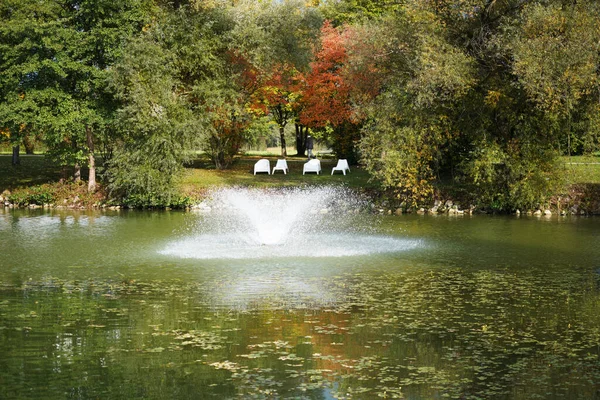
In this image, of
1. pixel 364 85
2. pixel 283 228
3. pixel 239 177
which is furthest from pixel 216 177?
pixel 283 228

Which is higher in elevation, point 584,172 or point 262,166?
point 262,166

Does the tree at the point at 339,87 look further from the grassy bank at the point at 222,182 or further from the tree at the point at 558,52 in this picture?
the tree at the point at 558,52

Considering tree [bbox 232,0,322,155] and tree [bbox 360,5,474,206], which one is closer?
tree [bbox 360,5,474,206]

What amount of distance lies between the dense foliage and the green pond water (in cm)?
755

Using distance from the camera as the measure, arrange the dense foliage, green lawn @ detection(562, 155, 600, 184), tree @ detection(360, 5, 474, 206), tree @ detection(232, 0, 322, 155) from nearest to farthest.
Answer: the dense foliage → tree @ detection(360, 5, 474, 206) → green lawn @ detection(562, 155, 600, 184) → tree @ detection(232, 0, 322, 155)

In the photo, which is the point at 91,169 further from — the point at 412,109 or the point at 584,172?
the point at 584,172

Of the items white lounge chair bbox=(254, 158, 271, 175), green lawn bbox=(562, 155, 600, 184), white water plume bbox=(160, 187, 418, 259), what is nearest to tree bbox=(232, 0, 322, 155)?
white lounge chair bbox=(254, 158, 271, 175)

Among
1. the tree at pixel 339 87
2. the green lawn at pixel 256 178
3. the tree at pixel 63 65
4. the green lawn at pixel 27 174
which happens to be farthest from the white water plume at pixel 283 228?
the green lawn at pixel 27 174

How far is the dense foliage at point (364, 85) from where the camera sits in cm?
3011

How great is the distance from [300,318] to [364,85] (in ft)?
84.0

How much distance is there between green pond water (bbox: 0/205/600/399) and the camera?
10156 mm

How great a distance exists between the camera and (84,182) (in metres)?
38.3

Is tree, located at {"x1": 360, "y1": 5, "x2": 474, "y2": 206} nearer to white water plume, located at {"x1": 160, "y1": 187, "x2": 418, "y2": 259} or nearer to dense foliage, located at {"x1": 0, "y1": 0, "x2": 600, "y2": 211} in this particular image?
dense foliage, located at {"x1": 0, "y1": 0, "x2": 600, "y2": 211}

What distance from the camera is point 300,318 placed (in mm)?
13836
